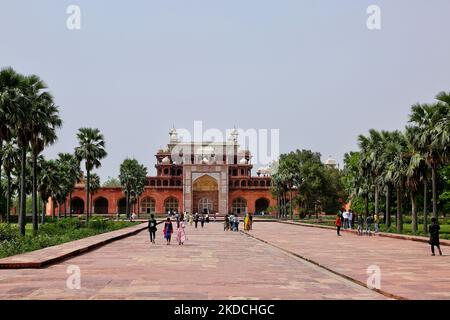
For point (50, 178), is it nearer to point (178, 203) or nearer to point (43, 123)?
→ point (43, 123)

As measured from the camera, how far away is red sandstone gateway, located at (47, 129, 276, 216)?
93.6 metres

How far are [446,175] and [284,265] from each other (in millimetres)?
30927

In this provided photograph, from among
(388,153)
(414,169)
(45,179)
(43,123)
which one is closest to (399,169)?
(414,169)

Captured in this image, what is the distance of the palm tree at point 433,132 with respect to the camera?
29.1 m

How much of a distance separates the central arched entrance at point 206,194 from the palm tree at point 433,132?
62483 millimetres

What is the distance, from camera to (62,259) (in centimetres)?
1673

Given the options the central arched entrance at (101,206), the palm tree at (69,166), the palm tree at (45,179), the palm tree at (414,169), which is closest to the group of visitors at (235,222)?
the palm tree at (414,169)

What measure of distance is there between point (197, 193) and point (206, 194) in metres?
1.45

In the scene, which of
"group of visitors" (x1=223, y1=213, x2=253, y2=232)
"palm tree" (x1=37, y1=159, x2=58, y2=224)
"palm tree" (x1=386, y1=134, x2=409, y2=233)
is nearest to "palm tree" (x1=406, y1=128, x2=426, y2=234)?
"palm tree" (x1=386, y1=134, x2=409, y2=233)

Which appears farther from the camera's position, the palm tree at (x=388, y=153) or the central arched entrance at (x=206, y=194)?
the central arched entrance at (x=206, y=194)

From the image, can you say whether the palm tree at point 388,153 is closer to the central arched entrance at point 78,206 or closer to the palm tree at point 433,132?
the palm tree at point 433,132
